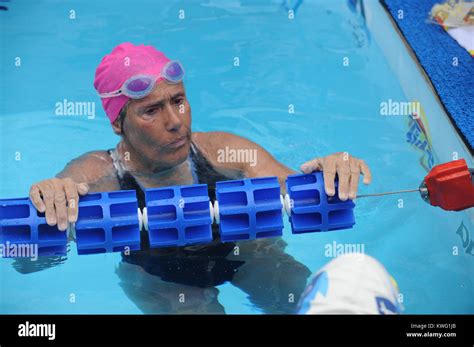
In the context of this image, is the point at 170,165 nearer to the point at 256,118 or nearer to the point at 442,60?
the point at 256,118

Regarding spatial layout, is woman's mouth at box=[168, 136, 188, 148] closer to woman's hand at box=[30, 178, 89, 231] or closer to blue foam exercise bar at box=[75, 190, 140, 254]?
blue foam exercise bar at box=[75, 190, 140, 254]

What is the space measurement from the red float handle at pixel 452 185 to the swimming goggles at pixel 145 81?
128 cm

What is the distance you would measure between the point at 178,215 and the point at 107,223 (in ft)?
0.98

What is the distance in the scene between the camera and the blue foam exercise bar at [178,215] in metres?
3.45

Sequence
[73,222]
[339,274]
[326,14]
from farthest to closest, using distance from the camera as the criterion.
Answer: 1. [326,14]
2. [73,222]
3. [339,274]

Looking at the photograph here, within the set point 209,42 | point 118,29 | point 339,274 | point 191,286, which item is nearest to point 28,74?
point 118,29

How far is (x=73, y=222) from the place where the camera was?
11.1 feet

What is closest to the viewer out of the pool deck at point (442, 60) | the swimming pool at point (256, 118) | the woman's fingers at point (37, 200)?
the woman's fingers at point (37, 200)

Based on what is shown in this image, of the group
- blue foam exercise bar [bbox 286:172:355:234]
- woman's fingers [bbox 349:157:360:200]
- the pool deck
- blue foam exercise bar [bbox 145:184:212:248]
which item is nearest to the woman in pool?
blue foam exercise bar [bbox 145:184:212:248]

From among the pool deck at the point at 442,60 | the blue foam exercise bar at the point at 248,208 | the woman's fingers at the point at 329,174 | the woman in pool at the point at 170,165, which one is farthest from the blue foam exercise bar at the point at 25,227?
the pool deck at the point at 442,60

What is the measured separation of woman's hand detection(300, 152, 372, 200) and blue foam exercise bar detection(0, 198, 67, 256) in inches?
44.4

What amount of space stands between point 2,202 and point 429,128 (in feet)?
10.1

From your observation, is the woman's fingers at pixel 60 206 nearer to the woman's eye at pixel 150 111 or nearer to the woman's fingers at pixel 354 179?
the woman's eye at pixel 150 111
